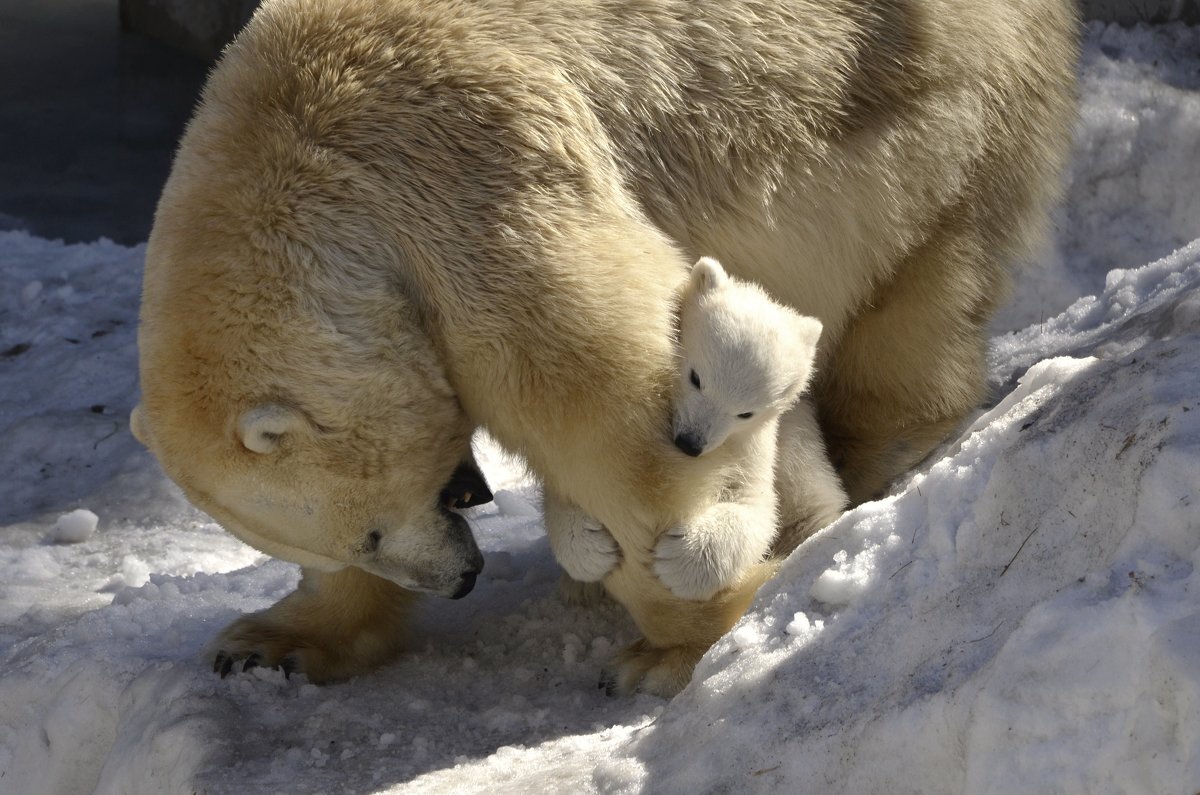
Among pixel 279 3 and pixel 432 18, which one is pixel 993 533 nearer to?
pixel 432 18

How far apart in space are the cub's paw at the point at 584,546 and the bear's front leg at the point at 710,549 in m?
0.12

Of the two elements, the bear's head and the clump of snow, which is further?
the clump of snow

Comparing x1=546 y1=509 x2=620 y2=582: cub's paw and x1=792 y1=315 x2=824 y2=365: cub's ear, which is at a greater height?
x1=792 y1=315 x2=824 y2=365: cub's ear

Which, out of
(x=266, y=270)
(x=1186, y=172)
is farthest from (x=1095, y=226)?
(x=266, y=270)

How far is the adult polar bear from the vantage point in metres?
2.63

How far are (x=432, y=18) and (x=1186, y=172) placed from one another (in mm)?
4439

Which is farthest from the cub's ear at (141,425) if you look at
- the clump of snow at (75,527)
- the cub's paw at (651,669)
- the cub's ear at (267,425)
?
the clump of snow at (75,527)

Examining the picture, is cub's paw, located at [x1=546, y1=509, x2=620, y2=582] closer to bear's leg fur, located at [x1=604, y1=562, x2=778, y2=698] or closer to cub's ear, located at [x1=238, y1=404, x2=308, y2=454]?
bear's leg fur, located at [x1=604, y1=562, x2=778, y2=698]

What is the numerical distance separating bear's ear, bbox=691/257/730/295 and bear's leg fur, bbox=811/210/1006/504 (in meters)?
0.89

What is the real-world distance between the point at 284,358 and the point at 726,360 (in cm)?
87

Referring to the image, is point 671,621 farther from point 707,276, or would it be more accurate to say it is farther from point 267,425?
point 267,425

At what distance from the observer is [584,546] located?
289 cm

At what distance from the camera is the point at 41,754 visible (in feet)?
10.7

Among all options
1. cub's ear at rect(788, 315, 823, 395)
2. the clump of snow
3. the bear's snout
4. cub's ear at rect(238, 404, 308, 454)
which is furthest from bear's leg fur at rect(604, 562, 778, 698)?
the clump of snow
